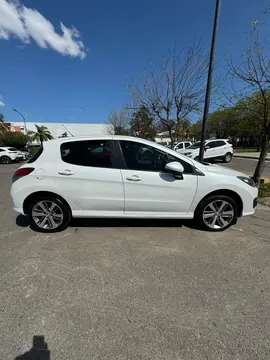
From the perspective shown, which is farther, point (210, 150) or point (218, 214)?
point (210, 150)

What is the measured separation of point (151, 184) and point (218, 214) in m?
1.41

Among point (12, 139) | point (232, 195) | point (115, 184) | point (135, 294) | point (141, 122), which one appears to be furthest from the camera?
point (12, 139)

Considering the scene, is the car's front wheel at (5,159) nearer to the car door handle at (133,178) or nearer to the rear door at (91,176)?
the rear door at (91,176)

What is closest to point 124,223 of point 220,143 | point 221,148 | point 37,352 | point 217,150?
point 37,352

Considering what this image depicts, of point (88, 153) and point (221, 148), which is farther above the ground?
point (88, 153)

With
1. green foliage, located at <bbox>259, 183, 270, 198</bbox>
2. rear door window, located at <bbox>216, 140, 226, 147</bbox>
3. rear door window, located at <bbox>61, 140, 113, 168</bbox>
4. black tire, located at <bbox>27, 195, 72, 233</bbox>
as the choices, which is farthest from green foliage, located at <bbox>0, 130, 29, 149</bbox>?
green foliage, located at <bbox>259, 183, 270, 198</bbox>

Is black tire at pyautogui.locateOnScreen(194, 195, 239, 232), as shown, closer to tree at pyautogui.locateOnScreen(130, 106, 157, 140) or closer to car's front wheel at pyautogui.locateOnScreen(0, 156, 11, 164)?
tree at pyautogui.locateOnScreen(130, 106, 157, 140)

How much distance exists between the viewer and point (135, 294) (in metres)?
2.28

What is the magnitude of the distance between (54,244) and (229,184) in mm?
3176

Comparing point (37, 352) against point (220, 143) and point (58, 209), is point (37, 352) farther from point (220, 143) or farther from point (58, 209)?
point (220, 143)

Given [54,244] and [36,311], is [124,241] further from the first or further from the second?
[36,311]

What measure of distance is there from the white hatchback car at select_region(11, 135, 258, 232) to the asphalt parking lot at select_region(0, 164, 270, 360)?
415mm

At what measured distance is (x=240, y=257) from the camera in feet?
9.89

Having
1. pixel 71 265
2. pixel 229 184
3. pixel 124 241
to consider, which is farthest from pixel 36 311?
pixel 229 184
